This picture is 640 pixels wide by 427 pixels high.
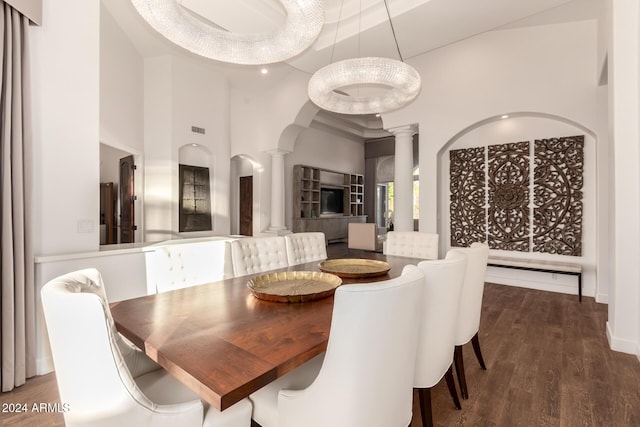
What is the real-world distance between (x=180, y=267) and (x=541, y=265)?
459 cm

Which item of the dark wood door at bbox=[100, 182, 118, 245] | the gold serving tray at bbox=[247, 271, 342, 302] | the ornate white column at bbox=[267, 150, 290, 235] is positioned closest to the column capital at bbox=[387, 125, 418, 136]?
the ornate white column at bbox=[267, 150, 290, 235]

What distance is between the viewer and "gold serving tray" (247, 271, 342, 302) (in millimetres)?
1685

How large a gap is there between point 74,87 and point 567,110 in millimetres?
5493

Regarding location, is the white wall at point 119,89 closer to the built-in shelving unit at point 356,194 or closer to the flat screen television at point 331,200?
the flat screen television at point 331,200

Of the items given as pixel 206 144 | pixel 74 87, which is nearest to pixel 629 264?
pixel 74 87

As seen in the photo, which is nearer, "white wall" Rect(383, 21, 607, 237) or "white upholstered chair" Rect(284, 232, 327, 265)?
"white upholstered chair" Rect(284, 232, 327, 265)

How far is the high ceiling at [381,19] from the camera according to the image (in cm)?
360

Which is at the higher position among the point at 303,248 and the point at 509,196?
the point at 509,196

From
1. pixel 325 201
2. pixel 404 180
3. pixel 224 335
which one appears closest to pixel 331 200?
pixel 325 201

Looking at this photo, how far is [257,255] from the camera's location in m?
2.77

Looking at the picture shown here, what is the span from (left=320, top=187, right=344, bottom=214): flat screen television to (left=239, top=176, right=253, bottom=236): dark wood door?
226 centimetres

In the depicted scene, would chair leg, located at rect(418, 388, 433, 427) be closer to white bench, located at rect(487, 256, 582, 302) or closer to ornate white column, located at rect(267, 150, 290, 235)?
white bench, located at rect(487, 256, 582, 302)

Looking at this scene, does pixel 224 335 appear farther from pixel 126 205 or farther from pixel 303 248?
pixel 126 205

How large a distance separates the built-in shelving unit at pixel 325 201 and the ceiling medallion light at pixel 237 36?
5.77 m
